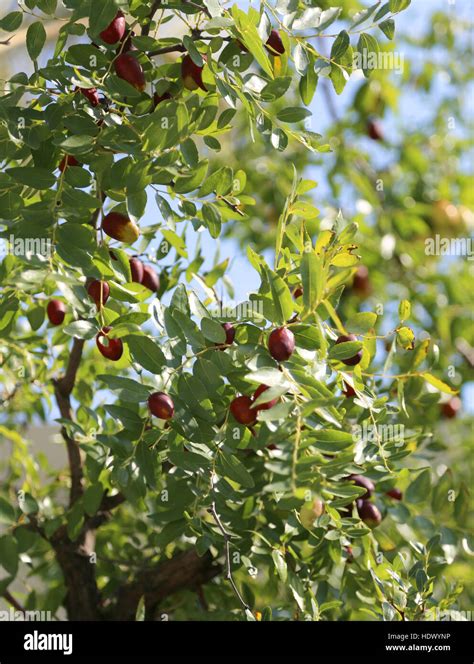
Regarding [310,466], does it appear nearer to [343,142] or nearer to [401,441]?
[401,441]

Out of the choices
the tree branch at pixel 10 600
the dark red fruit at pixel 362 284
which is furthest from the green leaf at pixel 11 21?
the dark red fruit at pixel 362 284

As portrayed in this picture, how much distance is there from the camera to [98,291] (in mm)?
792

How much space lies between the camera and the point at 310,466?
24.1 inches

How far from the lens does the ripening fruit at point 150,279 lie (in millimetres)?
938

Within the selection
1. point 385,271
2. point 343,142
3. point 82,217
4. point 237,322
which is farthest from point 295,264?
point 343,142

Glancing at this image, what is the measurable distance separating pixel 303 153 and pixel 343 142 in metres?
0.10

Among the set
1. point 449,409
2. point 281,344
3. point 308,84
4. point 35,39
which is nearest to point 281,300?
point 281,344

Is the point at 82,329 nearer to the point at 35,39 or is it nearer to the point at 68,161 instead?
the point at 68,161

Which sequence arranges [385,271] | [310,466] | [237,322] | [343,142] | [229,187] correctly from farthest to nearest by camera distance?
[343,142], [385,271], [229,187], [237,322], [310,466]

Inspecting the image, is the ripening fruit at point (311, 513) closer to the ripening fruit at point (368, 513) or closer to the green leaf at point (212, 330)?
the ripening fruit at point (368, 513)

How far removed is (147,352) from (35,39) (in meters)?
0.32

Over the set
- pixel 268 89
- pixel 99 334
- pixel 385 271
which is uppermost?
pixel 268 89


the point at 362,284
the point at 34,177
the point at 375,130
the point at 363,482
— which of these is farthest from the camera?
the point at 375,130

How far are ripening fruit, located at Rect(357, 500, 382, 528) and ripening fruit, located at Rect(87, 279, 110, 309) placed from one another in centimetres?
37
